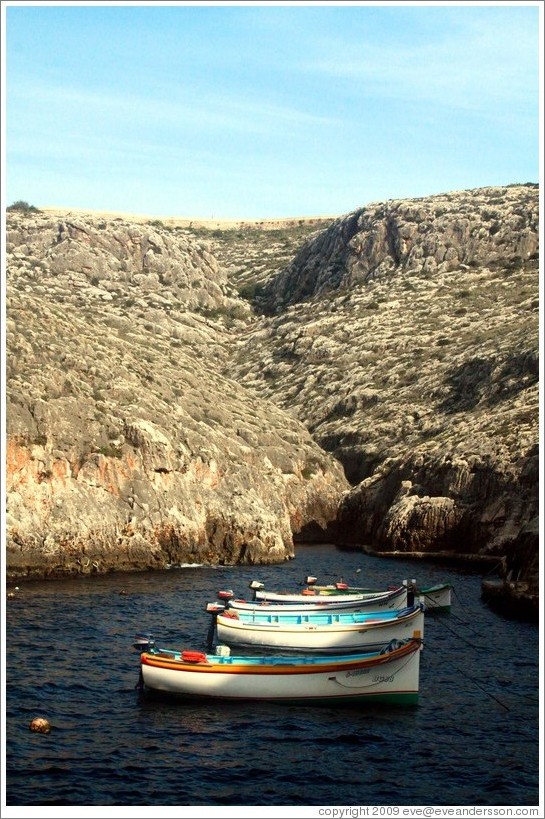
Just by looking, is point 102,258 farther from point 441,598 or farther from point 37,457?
point 441,598

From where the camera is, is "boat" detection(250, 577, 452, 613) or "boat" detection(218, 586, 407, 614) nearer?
"boat" detection(218, 586, 407, 614)

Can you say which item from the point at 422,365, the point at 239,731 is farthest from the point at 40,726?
the point at 422,365

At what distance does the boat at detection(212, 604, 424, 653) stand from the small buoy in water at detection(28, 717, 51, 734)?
1629cm

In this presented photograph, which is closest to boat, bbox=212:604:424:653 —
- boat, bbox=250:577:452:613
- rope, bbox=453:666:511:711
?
rope, bbox=453:666:511:711

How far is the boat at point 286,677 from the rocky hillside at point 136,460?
2937cm

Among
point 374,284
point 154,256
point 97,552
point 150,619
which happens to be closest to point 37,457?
point 97,552

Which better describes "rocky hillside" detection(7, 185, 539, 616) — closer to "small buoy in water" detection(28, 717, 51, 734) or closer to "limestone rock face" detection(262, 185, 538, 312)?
"limestone rock face" detection(262, 185, 538, 312)

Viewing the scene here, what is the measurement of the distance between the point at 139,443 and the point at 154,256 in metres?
107

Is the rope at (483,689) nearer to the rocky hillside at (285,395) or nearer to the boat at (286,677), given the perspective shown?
the boat at (286,677)

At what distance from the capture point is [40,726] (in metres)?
44.4

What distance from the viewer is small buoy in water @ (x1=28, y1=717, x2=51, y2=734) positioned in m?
44.3

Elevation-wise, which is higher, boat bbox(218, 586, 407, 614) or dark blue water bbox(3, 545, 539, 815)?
boat bbox(218, 586, 407, 614)

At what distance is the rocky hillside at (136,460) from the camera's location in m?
81.0

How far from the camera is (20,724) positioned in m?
45.5
